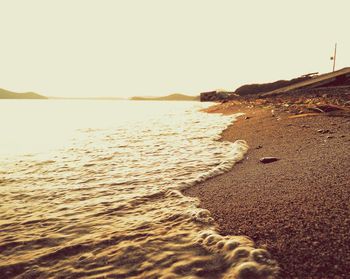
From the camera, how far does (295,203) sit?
205cm

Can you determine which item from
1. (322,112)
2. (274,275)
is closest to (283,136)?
(322,112)

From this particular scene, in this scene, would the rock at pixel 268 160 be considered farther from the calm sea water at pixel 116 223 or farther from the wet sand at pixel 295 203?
the calm sea water at pixel 116 223

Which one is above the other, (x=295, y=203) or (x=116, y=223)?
(x=295, y=203)

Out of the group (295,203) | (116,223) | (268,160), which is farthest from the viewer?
(268,160)

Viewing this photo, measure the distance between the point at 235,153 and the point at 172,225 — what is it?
2.65m

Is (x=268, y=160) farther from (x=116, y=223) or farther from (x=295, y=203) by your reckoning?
(x=116, y=223)

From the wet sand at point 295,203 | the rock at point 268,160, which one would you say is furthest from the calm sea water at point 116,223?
the rock at point 268,160

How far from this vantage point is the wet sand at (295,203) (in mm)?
1420

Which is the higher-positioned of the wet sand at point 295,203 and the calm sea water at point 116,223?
the wet sand at point 295,203

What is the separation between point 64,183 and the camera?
3.33 metres

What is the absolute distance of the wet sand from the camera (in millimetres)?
1420

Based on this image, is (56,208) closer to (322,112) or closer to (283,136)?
(283,136)

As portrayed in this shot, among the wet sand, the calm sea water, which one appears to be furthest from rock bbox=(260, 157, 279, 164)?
the calm sea water

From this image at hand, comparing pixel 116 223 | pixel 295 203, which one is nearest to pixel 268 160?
pixel 295 203
